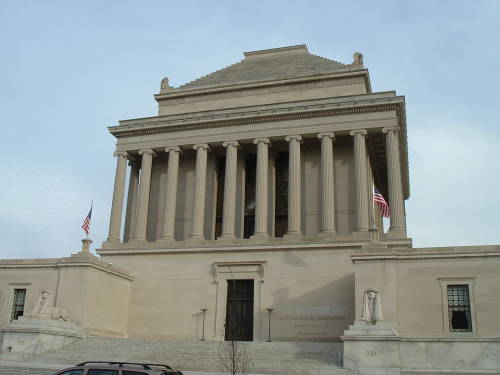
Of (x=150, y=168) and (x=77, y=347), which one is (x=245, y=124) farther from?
(x=77, y=347)

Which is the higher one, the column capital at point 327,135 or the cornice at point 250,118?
the cornice at point 250,118

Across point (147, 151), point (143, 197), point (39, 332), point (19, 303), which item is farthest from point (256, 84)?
point (39, 332)

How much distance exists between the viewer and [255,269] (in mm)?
38188

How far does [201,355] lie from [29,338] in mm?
9007

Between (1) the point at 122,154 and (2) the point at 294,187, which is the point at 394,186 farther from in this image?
(1) the point at 122,154

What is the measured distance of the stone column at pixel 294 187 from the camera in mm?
39812

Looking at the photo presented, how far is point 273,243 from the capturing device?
1522 inches

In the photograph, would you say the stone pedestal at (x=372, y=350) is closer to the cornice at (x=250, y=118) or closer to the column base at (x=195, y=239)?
the column base at (x=195, y=239)

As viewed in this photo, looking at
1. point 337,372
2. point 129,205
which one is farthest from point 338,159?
point 337,372

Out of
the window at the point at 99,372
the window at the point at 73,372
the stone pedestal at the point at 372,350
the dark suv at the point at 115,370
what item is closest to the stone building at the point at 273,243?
the stone pedestal at the point at 372,350

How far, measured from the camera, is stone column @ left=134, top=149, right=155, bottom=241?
43.2 metres

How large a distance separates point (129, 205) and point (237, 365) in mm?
22938

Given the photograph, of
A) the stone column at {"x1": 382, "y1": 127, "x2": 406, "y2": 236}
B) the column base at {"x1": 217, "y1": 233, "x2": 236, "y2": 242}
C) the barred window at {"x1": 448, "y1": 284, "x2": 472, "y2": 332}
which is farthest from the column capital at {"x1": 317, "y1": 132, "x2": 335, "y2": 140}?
the barred window at {"x1": 448, "y1": 284, "x2": 472, "y2": 332}

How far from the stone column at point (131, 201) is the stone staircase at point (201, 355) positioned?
45.4 feet
